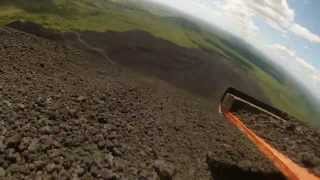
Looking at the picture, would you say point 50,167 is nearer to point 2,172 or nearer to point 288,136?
point 2,172

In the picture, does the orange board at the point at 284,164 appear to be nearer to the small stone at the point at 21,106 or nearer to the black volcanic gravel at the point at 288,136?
the black volcanic gravel at the point at 288,136

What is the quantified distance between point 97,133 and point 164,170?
6.64 ft

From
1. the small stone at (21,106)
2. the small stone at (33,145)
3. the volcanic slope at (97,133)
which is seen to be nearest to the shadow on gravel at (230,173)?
the volcanic slope at (97,133)

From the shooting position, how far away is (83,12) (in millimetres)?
63312

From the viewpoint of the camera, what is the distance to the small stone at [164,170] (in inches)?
352

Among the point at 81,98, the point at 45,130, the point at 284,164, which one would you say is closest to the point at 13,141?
the point at 45,130

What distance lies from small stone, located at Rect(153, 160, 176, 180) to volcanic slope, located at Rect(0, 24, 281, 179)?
23mm

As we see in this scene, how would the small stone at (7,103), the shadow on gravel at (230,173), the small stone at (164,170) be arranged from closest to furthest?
the small stone at (164,170) → the small stone at (7,103) → the shadow on gravel at (230,173)

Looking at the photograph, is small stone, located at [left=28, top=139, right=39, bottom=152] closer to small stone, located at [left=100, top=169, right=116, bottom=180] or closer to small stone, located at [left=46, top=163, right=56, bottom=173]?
small stone, located at [left=46, top=163, right=56, bottom=173]

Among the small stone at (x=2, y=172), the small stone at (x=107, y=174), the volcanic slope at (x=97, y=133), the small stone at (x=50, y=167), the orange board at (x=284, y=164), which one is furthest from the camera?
the volcanic slope at (x=97, y=133)

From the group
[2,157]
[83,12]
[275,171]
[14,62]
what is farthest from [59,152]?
[83,12]

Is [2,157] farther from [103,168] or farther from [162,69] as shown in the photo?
[162,69]

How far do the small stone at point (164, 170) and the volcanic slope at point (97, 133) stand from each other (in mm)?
23

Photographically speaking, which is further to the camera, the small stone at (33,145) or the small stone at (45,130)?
the small stone at (45,130)
